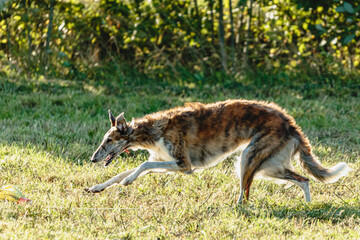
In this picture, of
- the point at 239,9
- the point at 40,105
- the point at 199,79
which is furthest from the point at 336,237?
the point at 239,9

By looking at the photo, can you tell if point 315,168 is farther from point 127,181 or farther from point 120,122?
point 120,122

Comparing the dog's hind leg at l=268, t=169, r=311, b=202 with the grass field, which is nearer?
the grass field

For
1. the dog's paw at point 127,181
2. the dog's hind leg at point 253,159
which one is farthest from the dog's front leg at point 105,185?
the dog's hind leg at point 253,159

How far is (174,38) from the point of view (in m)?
10.8

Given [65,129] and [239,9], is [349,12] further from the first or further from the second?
[65,129]

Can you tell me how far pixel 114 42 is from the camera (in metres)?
10.9

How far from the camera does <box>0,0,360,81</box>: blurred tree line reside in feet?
33.3

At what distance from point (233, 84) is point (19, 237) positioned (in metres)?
6.60

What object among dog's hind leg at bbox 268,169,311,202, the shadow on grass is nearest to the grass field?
the shadow on grass

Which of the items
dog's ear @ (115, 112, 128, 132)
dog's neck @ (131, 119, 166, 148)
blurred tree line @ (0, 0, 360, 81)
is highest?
dog's ear @ (115, 112, 128, 132)

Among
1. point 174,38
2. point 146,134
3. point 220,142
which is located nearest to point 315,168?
point 220,142

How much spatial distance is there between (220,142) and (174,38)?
566cm

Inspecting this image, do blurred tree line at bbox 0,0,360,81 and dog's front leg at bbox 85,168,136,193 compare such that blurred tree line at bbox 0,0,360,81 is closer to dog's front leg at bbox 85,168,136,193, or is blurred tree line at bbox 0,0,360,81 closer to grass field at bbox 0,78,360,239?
grass field at bbox 0,78,360,239

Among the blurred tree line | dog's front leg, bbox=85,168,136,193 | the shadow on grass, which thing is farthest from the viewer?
the blurred tree line
